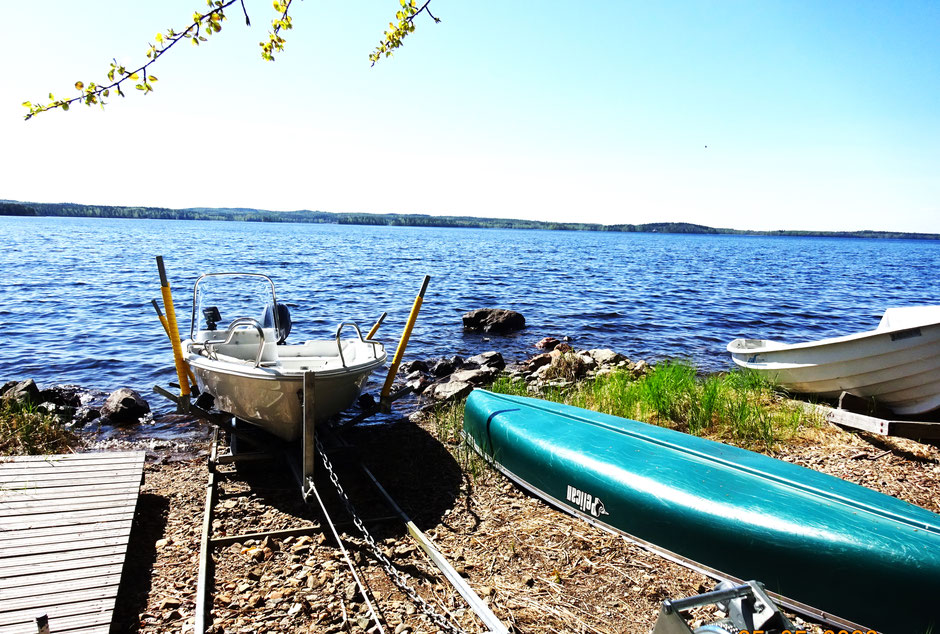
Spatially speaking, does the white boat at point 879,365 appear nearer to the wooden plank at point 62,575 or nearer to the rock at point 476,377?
the rock at point 476,377

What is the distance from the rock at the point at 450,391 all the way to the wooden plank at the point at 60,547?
564 cm

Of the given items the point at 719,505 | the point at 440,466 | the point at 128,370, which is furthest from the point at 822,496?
the point at 128,370

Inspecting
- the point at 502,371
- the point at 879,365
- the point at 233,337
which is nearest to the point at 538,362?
the point at 502,371

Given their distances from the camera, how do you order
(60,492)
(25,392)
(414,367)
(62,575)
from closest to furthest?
(62,575), (60,492), (25,392), (414,367)

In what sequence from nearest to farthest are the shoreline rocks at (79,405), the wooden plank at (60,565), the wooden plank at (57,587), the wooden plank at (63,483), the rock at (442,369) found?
the wooden plank at (57,587), the wooden plank at (60,565), the wooden plank at (63,483), the shoreline rocks at (79,405), the rock at (442,369)

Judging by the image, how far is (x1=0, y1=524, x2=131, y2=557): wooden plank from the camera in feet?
13.4

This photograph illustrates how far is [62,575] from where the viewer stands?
383 cm

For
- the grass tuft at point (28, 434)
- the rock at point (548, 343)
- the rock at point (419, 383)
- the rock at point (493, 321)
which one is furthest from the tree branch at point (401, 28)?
the rock at point (493, 321)

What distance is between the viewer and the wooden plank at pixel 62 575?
146 inches

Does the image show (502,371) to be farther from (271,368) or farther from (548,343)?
(271,368)

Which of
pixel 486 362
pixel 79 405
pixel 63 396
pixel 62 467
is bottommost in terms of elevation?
pixel 79 405

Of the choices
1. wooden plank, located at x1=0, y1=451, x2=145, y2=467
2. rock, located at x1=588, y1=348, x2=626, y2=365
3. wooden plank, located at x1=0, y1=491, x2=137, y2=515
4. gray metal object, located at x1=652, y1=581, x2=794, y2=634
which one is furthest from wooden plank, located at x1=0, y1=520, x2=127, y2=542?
rock, located at x1=588, y1=348, x2=626, y2=365

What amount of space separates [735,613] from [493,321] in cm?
1526

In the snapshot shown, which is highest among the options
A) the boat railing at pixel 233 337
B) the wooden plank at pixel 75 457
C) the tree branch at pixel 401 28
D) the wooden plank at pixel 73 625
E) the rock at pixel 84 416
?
the tree branch at pixel 401 28
